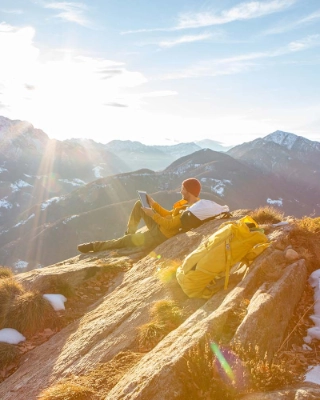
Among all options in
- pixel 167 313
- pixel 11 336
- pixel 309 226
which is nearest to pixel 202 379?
pixel 167 313

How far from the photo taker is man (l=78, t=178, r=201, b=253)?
1168cm

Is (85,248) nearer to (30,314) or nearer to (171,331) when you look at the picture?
(30,314)

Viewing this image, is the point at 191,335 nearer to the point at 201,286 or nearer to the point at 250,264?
the point at 201,286

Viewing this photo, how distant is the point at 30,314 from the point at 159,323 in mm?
4180

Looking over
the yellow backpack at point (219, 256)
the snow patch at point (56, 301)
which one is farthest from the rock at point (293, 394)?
the snow patch at point (56, 301)

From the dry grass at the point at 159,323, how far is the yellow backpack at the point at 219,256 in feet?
1.90

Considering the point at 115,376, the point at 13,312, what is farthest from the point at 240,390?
the point at 13,312

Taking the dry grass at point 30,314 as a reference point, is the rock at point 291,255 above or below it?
above

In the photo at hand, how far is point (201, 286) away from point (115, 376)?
8.90 ft

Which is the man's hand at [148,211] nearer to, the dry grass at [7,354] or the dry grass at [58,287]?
the dry grass at [58,287]

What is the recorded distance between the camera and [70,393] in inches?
191

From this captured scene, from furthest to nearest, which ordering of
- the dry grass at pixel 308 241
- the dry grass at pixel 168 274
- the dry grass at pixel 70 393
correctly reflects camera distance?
the dry grass at pixel 168 274
the dry grass at pixel 308 241
the dry grass at pixel 70 393

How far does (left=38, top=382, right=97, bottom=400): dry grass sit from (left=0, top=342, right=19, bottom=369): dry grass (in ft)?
10.9

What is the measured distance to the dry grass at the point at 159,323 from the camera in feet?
20.3
